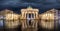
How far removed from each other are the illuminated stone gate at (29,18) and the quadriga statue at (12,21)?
6 cm

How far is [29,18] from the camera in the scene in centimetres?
144

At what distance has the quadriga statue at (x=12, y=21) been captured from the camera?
1.44 metres

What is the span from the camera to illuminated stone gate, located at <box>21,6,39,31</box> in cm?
144

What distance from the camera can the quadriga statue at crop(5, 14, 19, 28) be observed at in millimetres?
1441

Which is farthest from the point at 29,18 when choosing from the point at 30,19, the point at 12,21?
the point at 12,21

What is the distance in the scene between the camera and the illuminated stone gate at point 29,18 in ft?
4.72

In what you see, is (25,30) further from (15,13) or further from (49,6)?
(49,6)

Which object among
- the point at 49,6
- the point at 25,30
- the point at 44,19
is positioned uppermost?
the point at 49,6

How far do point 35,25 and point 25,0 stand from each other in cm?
28

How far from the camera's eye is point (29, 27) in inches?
56.9

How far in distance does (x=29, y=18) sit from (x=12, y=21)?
18cm

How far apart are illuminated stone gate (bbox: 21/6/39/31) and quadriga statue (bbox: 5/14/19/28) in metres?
0.06

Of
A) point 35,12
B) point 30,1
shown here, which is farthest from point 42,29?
point 30,1

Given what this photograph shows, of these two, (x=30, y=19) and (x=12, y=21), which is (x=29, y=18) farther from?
(x=12, y=21)
